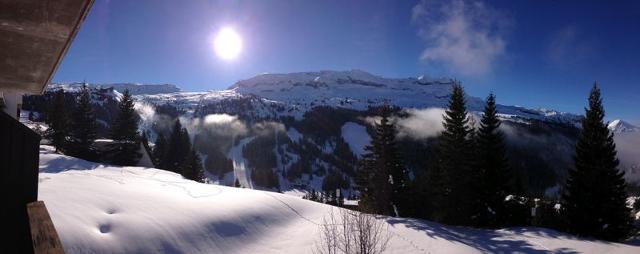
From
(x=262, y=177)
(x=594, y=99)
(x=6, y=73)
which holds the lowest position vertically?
(x=262, y=177)

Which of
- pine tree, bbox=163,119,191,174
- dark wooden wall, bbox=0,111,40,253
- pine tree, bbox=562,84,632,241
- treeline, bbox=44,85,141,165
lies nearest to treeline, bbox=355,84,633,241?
pine tree, bbox=562,84,632,241

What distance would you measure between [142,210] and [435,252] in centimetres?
1276

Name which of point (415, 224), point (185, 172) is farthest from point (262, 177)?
point (415, 224)

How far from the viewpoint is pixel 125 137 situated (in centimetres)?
5912

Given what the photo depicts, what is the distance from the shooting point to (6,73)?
5516mm

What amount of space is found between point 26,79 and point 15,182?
62.4 inches

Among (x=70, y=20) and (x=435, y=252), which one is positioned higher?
(x=70, y=20)

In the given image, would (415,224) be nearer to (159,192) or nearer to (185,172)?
(159,192)

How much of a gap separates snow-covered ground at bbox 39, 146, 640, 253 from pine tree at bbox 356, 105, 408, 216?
46.9ft

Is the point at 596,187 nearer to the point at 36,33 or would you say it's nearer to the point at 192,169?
the point at 36,33

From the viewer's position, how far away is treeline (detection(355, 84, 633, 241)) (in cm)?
3397

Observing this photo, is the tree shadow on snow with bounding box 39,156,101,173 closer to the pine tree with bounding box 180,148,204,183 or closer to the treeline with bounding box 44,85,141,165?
the treeline with bounding box 44,85,141,165

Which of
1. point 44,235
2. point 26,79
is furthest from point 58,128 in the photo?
point 44,235

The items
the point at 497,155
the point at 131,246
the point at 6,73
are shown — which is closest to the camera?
the point at 6,73
